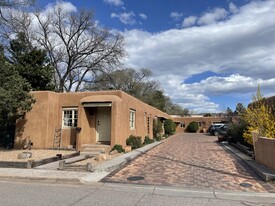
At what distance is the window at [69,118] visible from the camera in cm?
1942

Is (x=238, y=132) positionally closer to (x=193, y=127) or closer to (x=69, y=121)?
(x=69, y=121)

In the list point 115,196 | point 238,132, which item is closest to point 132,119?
point 238,132

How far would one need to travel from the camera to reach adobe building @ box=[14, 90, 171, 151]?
1827 cm

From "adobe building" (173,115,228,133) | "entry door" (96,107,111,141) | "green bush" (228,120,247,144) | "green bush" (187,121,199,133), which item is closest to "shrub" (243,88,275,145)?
"green bush" (228,120,247,144)

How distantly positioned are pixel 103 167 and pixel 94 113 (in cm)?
806

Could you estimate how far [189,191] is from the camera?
8.57 m

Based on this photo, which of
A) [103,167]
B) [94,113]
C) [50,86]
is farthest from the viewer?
[50,86]

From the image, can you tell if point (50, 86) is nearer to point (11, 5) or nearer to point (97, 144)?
point (11, 5)

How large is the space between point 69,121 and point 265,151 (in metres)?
12.5

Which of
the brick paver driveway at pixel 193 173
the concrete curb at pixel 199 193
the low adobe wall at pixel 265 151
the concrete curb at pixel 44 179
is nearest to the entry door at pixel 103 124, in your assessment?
the brick paver driveway at pixel 193 173

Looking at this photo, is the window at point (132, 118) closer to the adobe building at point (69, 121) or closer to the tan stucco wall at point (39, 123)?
the adobe building at point (69, 121)

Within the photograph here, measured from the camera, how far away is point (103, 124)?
63.2 ft

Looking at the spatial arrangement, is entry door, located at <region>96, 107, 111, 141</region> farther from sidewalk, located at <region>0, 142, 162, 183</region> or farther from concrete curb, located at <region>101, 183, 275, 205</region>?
concrete curb, located at <region>101, 183, 275, 205</region>

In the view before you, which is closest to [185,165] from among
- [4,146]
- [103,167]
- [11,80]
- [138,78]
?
[103,167]
